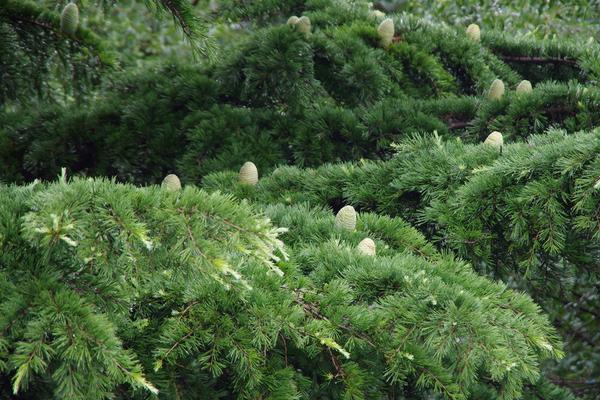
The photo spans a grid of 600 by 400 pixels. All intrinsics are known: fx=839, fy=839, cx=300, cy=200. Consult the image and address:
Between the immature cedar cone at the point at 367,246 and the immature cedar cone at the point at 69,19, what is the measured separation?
1.51m

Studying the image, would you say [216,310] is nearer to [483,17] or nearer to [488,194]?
[488,194]

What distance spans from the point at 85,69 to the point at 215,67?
473mm

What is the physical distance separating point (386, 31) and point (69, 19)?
1.13m

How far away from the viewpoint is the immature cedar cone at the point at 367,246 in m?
1.79

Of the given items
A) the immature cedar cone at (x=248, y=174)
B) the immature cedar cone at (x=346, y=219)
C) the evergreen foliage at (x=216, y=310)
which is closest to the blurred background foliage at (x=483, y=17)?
the immature cedar cone at (x=248, y=174)

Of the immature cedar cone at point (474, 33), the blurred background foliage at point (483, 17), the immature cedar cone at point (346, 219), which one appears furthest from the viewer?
the blurred background foliage at point (483, 17)

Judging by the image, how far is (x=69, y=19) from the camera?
285 centimetres

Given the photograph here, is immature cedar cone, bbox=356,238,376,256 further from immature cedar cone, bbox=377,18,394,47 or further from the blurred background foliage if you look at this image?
the blurred background foliage

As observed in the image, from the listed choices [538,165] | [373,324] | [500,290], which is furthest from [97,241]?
[538,165]

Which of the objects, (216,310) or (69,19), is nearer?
(216,310)

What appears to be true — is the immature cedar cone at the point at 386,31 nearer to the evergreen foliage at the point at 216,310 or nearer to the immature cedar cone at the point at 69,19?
the immature cedar cone at the point at 69,19

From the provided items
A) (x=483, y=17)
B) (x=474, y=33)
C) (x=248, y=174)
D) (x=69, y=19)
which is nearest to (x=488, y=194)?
(x=248, y=174)

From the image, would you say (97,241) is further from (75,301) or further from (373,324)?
(373,324)

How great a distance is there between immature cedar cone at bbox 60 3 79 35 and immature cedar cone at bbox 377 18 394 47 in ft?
3.55
